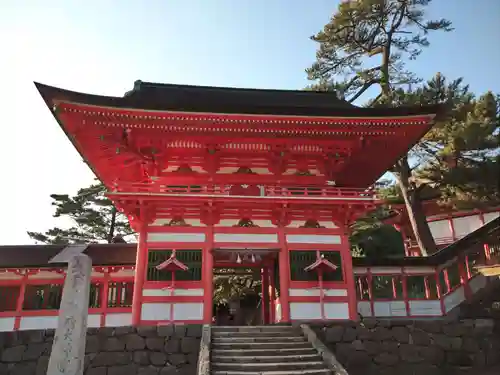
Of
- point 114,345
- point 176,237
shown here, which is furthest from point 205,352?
point 176,237

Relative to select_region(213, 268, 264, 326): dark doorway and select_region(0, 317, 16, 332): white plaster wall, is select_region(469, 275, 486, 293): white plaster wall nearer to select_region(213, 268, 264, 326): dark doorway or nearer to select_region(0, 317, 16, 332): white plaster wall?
select_region(213, 268, 264, 326): dark doorway

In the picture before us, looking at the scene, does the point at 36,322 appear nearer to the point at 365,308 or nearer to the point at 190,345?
the point at 190,345

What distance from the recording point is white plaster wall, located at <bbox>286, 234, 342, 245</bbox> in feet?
42.1

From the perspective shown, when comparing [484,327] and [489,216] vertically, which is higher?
[489,216]

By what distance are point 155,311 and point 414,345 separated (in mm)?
7532

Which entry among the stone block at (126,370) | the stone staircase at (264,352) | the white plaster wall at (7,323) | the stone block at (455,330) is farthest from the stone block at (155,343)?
the stone block at (455,330)

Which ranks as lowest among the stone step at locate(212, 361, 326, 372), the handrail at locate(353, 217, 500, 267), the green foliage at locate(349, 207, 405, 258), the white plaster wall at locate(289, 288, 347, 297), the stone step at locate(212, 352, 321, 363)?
the stone step at locate(212, 361, 326, 372)

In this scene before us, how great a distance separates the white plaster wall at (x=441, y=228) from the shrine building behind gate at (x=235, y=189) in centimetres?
1172

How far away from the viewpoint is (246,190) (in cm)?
1355

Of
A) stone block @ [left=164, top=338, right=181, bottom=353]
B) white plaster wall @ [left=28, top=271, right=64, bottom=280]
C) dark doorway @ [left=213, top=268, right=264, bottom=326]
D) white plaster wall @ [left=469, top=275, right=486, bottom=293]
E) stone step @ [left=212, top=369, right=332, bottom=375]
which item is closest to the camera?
stone step @ [left=212, top=369, right=332, bottom=375]

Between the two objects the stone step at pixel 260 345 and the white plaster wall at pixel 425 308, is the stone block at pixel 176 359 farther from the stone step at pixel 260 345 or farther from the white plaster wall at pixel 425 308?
the white plaster wall at pixel 425 308

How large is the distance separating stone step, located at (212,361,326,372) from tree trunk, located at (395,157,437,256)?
11.7 meters

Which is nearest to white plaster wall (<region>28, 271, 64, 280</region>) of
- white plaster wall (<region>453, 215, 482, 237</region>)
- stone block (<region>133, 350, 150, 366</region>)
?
stone block (<region>133, 350, 150, 366</region>)

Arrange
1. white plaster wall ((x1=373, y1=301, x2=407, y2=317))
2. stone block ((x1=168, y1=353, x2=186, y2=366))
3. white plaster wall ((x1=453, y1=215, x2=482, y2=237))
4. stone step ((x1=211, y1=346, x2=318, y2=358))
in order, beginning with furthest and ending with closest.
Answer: white plaster wall ((x1=453, y1=215, x2=482, y2=237)), white plaster wall ((x1=373, y1=301, x2=407, y2=317)), stone block ((x1=168, y1=353, x2=186, y2=366)), stone step ((x1=211, y1=346, x2=318, y2=358))
